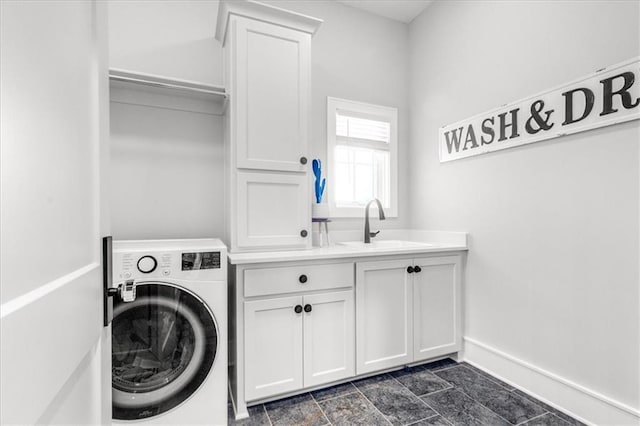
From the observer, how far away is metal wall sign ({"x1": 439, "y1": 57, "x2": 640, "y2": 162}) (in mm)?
1587

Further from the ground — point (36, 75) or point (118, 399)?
point (36, 75)

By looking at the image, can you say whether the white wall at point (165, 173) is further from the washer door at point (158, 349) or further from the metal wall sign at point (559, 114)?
the metal wall sign at point (559, 114)

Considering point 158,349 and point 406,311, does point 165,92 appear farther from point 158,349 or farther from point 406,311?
point 406,311

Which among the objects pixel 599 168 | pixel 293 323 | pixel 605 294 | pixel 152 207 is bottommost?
pixel 293 323

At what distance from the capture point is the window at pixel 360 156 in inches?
109

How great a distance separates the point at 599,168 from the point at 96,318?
2.24 meters

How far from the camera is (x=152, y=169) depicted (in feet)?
7.22

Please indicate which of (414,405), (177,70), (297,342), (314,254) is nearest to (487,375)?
(414,405)

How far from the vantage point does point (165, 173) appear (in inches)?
87.9

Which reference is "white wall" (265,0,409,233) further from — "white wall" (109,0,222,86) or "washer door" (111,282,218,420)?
"washer door" (111,282,218,420)

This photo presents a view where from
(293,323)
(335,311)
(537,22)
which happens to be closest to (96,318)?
(293,323)

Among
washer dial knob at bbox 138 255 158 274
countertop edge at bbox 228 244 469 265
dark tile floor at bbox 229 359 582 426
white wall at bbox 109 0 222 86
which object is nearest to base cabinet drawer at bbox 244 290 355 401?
dark tile floor at bbox 229 359 582 426

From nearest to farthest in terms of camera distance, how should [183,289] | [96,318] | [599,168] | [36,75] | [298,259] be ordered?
[36,75], [96,318], [183,289], [599,168], [298,259]

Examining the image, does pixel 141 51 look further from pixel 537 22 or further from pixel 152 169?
pixel 537 22
